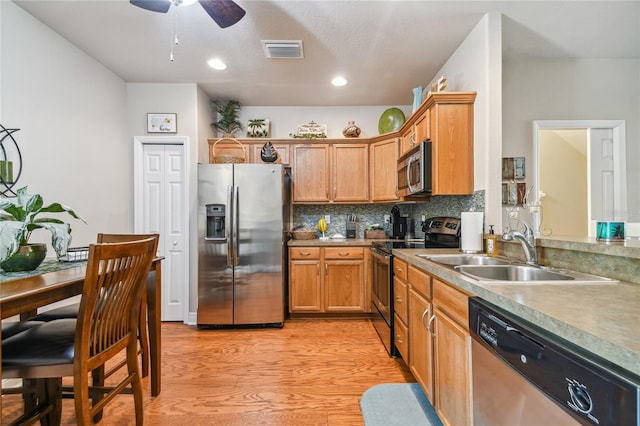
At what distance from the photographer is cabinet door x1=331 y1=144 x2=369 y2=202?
3.64 m

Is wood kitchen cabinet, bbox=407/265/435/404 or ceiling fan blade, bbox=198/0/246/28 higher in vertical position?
ceiling fan blade, bbox=198/0/246/28

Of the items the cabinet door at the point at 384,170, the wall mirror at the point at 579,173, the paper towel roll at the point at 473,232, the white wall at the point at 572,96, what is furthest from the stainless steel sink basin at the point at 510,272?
the cabinet door at the point at 384,170

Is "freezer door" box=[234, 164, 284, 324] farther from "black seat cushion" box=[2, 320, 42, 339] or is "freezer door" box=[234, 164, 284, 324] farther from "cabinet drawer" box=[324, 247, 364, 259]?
"black seat cushion" box=[2, 320, 42, 339]

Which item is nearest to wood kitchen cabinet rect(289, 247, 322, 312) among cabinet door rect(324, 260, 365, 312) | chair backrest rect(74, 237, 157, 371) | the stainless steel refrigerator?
cabinet door rect(324, 260, 365, 312)

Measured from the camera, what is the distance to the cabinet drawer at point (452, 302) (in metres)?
1.22

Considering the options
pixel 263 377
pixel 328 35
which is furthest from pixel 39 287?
pixel 328 35

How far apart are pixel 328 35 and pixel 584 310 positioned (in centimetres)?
243

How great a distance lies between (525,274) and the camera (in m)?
1.51

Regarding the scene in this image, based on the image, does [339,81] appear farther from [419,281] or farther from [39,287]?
[39,287]

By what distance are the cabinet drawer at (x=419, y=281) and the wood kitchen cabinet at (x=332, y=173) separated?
70.2 inches

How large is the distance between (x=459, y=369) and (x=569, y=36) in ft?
9.31

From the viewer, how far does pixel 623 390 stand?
55 cm

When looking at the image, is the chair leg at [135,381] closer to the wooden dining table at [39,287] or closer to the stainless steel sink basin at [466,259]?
the wooden dining table at [39,287]

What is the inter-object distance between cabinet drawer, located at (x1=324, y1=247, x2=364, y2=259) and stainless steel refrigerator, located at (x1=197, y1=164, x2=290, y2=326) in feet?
1.91
